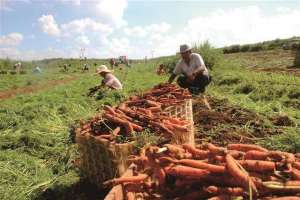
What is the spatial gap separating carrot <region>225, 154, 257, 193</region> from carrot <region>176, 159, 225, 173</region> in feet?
0.21

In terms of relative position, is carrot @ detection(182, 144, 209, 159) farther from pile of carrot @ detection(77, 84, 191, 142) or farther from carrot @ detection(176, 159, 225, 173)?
pile of carrot @ detection(77, 84, 191, 142)

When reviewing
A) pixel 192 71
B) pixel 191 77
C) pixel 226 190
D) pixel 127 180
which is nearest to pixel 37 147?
A: pixel 191 77

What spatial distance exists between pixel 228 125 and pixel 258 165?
12.6 feet

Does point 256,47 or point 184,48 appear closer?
point 184,48

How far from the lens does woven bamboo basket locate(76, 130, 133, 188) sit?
4047 mm

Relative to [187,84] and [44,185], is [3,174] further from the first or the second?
[187,84]

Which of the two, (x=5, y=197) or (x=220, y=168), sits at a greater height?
(x=220, y=168)

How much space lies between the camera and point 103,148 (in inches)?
168

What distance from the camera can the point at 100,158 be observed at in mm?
4316

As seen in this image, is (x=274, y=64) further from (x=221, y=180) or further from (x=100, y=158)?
(x=221, y=180)

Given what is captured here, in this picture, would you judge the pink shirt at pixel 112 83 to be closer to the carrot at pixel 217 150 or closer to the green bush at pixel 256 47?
the carrot at pixel 217 150

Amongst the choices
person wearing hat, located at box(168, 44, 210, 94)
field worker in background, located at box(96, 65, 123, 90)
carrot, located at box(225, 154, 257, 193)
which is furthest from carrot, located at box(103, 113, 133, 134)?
field worker in background, located at box(96, 65, 123, 90)

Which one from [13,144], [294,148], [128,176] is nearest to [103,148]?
[128,176]

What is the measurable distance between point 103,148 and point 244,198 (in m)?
2.03
